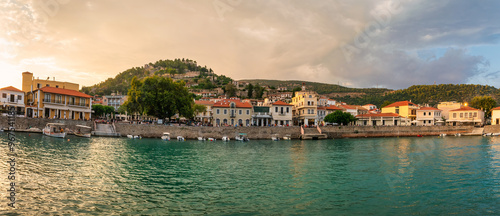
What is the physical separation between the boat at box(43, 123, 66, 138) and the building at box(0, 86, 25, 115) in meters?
11.0

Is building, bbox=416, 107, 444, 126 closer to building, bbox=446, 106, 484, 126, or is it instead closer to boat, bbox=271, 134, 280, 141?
building, bbox=446, 106, 484, 126

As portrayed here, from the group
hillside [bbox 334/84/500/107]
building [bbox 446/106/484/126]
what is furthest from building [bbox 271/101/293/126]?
hillside [bbox 334/84/500/107]

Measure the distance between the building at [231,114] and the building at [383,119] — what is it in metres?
33.0

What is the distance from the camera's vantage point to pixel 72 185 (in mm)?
15211

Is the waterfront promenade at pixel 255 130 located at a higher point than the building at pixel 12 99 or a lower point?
lower

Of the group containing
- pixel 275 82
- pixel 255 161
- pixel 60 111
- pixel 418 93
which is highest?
pixel 275 82

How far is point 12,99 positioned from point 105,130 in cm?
1726

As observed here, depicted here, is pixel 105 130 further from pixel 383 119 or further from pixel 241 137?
pixel 383 119

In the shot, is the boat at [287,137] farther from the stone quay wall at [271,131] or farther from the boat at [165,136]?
the boat at [165,136]

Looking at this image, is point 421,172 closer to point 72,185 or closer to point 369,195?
point 369,195

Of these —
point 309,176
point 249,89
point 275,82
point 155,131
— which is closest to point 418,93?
point 249,89

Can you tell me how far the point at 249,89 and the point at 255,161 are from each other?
348ft

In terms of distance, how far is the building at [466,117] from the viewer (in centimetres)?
7181

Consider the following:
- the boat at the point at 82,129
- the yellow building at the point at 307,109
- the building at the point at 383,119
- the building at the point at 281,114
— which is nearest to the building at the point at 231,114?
the building at the point at 281,114
